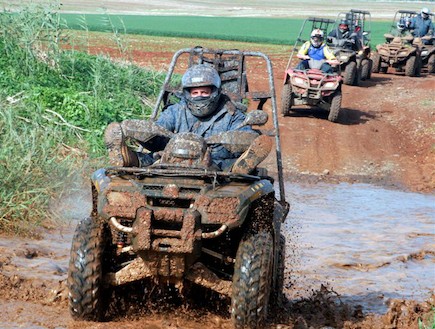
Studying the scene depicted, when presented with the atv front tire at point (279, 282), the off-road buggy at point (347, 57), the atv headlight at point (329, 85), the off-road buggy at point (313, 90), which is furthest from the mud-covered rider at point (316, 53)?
the atv front tire at point (279, 282)

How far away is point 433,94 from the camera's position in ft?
64.3

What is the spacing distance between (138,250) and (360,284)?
299 centimetres

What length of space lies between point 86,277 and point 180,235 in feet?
2.17

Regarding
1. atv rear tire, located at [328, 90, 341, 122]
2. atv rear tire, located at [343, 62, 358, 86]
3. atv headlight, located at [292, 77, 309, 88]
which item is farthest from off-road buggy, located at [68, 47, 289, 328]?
atv rear tire, located at [343, 62, 358, 86]

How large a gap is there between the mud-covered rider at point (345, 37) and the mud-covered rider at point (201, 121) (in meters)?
14.8

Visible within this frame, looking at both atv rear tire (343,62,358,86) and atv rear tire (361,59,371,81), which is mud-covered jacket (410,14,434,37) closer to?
atv rear tire (361,59,371,81)

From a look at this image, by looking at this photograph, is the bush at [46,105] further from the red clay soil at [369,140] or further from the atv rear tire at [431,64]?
the atv rear tire at [431,64]

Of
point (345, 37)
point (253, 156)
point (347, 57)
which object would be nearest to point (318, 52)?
point (347, 57)

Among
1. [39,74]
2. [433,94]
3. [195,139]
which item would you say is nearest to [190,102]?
[195,139]

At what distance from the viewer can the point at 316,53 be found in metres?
16.6

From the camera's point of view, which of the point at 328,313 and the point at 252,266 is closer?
the point at 252,266

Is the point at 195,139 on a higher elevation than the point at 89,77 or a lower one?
higher

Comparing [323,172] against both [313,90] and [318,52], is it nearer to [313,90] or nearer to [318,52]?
[313,90]

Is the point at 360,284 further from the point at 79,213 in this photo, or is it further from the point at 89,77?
the point at 89,77
